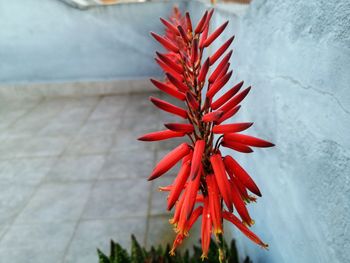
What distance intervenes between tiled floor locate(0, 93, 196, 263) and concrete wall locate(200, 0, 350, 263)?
164cm

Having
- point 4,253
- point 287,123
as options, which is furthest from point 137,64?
point 287,123

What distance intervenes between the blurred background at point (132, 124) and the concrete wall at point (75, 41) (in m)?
0.02

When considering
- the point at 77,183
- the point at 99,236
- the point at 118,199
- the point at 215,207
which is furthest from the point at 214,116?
the point at 77,183

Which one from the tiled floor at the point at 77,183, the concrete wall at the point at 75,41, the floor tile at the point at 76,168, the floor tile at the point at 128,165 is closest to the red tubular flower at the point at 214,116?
the tiled floor at the point at 77,183

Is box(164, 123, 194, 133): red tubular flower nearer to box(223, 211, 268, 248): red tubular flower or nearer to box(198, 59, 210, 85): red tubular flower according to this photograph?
box(198, 59, 210, 85): red tubular flower

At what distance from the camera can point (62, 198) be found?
124 inches

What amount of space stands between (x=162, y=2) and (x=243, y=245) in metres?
4.66

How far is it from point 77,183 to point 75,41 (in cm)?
328

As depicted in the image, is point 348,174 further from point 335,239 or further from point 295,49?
point 295,49

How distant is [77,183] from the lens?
3.36 metres

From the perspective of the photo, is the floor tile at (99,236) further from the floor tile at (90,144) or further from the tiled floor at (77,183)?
the floor tile at (90,144)

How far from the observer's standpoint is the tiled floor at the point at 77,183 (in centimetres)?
261

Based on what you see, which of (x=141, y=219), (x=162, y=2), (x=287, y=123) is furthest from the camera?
(x=162, y=2)

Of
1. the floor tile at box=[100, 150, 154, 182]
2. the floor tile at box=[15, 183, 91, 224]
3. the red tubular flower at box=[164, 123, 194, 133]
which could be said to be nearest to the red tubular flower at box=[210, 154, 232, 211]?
the red tubular flower at box=[164, 123, 194, 133]
